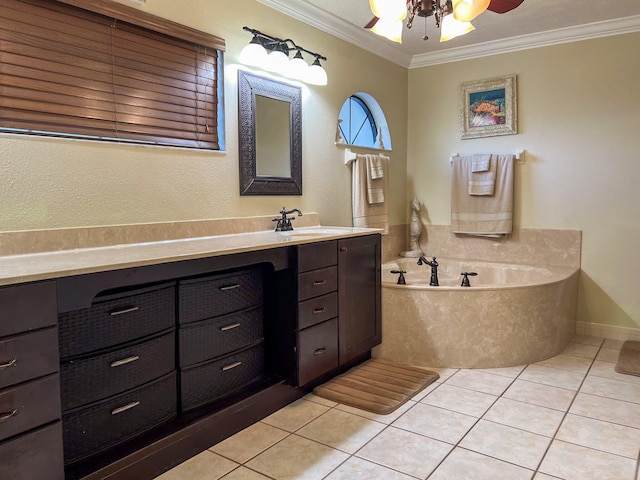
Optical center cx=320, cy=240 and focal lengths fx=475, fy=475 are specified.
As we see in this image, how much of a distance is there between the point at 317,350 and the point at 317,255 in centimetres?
52

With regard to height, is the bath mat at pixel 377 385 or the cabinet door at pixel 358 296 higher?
the cabinet door at pixel 358 296

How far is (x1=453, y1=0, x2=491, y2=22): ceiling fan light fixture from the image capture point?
1855mm

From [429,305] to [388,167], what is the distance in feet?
4.66

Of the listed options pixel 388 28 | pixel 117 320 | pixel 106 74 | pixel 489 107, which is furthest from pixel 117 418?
pixel 489 107

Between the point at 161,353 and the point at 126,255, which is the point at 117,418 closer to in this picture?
the point at 161,353

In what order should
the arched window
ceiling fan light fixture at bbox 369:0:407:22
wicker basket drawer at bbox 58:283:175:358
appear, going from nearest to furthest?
wicker basket drawer at bbox 58:283:175:358
ceiling fan light fixture at bbox 369:0:407:22
the arched window

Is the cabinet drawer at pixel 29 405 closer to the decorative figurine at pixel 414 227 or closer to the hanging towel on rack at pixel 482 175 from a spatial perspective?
the decorative figurine at pixel 414 227

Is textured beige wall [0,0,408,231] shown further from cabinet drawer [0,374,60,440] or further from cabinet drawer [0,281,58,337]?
cabinet drawer [0,374,60,440]

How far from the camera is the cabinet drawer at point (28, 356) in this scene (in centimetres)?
133

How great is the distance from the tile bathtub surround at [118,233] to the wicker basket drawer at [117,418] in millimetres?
667

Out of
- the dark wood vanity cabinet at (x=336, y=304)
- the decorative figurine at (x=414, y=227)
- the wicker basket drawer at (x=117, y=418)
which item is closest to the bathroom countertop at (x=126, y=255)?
the dark wood vanity cabinet at (x=336, y=304)

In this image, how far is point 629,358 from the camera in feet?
10.5

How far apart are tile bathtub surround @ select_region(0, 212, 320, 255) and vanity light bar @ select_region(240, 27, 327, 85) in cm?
90

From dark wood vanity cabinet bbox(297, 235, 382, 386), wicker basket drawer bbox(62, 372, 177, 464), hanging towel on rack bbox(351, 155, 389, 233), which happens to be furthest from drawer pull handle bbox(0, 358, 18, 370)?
hanging towel on rack bbox(351, 155, 389, 233)
